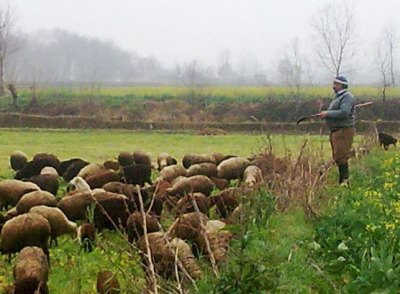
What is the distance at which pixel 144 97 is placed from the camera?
54.1 m

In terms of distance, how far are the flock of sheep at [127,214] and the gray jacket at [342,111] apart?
164 cm

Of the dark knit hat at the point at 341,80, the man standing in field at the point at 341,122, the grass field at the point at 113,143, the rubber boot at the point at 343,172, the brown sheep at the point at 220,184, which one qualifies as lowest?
the grass field at the point at 113,143

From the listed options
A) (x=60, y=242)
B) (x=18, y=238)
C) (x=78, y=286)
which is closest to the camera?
(x=78, y=286)

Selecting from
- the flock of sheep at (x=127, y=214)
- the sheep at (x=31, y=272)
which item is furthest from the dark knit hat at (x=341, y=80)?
the sheep at (x=31, y=272)

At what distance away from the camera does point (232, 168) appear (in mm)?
15000

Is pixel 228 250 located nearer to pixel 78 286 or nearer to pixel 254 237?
pixel 254 237

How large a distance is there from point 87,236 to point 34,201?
146 centimetres

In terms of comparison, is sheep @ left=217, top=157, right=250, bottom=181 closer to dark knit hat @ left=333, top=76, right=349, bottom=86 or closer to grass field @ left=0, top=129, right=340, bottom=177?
dark knit hat @ left=333, top=76, right=349, bottom=86

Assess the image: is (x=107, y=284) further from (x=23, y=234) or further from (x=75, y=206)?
(x=75, y=206)

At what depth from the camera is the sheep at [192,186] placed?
11.7 metres

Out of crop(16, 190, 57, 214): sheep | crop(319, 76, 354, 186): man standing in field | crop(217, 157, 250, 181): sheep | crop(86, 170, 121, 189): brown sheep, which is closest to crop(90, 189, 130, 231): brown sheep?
crop(16, 190, 57, 214): sheep

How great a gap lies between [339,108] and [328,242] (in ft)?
18.8

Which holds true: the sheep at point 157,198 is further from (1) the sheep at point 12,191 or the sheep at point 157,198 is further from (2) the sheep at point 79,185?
(1) the sheep at point 12,191

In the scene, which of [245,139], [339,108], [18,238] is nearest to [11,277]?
[18,238]
